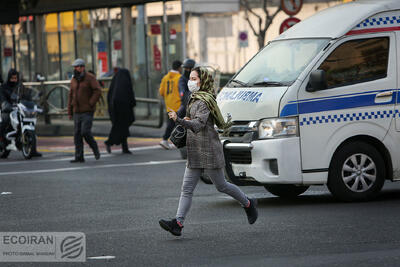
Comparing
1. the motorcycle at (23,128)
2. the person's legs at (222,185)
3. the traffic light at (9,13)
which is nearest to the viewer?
the person's legs at (222,185)

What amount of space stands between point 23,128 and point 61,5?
44.6 feet

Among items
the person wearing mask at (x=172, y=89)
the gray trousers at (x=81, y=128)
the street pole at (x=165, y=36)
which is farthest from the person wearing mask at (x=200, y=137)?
the street pole at (x=165, y=36)

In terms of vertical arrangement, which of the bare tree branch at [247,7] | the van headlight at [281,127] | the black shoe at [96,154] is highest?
the bare tree branch at [247,7]

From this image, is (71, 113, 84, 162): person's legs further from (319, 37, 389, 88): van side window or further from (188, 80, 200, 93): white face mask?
(188, 80, 200, 93): white face mask

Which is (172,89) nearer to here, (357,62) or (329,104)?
(357,62)

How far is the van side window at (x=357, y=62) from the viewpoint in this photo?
36.4 feet

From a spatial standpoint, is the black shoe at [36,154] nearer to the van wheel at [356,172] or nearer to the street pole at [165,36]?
the van wheel at [356,172]

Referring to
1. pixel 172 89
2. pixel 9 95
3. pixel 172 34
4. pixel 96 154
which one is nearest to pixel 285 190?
→ pixel 96 154

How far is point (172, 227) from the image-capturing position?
8969mm

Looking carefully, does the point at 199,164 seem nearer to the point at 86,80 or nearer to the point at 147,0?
the point at 86,80

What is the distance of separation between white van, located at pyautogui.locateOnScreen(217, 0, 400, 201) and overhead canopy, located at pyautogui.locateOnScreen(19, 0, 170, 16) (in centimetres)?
1803

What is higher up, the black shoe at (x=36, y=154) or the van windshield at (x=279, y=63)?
the van windshield at (x=279, y=63)

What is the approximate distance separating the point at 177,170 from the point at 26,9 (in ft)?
60.5

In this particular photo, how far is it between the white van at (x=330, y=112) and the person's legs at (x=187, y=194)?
1.80 meters
